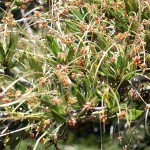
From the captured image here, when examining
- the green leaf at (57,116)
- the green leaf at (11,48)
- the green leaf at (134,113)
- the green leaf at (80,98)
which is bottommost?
the green leaf at (134,113)

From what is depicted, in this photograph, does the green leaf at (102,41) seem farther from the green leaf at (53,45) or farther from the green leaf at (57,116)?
the green leaf at (57,116)

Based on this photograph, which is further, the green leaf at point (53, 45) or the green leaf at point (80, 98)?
the green leaf at point (53, 45)

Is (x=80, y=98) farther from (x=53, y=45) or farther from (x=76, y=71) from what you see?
(x=53, y=45)

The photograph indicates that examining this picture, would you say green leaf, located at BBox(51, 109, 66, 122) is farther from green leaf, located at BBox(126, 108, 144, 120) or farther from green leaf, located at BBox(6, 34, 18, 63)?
green leaf, located at BBox(6, 34, 18, 63)

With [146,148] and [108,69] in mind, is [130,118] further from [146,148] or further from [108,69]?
[146,148]

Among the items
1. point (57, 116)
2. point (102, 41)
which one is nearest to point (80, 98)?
point (57, 116)

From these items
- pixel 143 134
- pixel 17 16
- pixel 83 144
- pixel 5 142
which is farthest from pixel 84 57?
pixel 83 144

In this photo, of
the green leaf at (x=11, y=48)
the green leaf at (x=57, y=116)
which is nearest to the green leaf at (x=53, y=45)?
the green leaf at (x=11, y=48)
